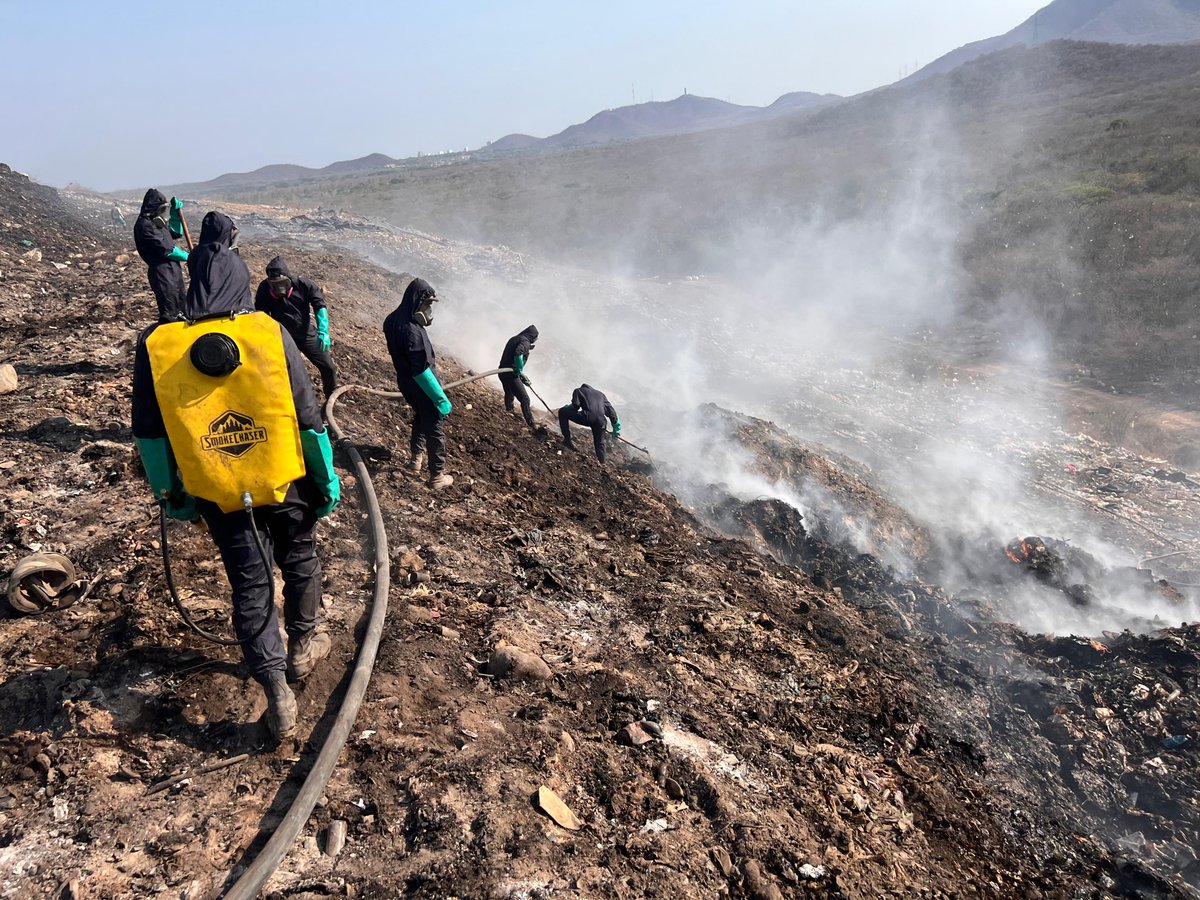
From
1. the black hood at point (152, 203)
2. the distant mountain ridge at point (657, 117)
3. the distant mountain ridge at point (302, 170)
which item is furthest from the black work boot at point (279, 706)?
the distant mountain ridge at point (657, 117)

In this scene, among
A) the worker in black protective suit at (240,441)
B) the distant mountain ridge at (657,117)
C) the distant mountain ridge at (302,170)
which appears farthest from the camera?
the distant mountain ridge at (657,117)

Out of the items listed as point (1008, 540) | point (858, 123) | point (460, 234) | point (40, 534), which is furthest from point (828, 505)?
point (858, 123)

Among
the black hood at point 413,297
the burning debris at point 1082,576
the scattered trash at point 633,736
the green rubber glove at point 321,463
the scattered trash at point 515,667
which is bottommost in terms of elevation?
the burning debris at point 1082,576

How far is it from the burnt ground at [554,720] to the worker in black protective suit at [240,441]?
56 centimetres

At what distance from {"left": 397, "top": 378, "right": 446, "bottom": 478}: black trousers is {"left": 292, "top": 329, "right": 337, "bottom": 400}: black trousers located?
1106mm

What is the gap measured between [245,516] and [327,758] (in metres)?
1.00

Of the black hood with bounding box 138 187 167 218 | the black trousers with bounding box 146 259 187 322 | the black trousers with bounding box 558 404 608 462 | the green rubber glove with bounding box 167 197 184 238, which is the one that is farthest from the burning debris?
the black hood with bounding box 138 187 167 218

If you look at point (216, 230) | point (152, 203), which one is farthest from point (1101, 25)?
point (216, 230)

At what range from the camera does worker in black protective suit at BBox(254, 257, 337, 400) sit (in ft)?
20.6

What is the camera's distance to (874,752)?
396cm

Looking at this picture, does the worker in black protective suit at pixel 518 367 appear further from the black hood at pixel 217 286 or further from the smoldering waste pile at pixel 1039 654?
the black hood at pixel 217 286

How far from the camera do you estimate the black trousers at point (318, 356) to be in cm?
648

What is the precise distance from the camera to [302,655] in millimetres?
3135

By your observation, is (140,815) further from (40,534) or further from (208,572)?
(40,534)
